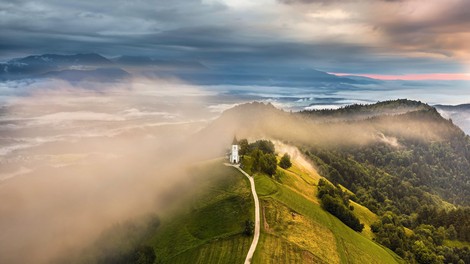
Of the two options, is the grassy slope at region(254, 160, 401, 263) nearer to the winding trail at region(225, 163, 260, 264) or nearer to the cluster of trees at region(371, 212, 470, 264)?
the winding trail at region(225, 163, 260, 264)

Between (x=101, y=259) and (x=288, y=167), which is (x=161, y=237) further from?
(x=288, y=167)

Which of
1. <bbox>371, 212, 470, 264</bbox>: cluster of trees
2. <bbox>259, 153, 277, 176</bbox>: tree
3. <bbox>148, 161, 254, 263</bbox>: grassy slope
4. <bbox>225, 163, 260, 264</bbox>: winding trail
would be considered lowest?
<bbox>371, 212, 470, 264</bbox>: cluster of trees

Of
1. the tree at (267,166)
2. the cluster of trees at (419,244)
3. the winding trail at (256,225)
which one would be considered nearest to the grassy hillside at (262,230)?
the winding trail at (256,225)

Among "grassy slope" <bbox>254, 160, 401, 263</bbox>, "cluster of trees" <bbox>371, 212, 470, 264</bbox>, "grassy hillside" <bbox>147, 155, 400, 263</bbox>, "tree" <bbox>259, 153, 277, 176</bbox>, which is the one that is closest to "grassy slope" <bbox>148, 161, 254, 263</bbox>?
"grassy hillside" <bbox>147, 155, 400, 263</bbox>

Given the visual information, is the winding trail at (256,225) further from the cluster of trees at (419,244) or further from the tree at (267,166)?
the cluster of trees at (419,244)

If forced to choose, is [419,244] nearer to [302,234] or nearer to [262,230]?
[302,234]

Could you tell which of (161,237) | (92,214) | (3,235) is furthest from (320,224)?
(3,235)
